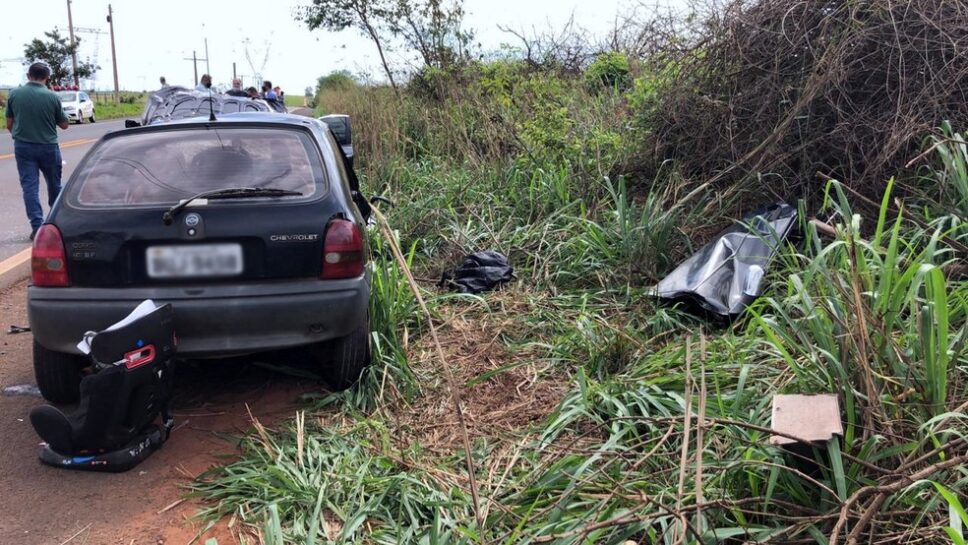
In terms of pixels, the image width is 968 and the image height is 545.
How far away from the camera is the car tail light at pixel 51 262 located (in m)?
Result: 3.13

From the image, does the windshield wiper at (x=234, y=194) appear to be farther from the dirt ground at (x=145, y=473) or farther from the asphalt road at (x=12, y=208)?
the asphalt road at (x=12, y=208)

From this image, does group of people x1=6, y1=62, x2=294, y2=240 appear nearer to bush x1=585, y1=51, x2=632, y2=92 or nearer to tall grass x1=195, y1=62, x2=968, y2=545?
tall grass x1=195, y1=62, x2=968, y2=545

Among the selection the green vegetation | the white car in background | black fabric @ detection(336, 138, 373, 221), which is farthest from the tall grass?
the white car in background

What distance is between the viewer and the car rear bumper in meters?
3.07

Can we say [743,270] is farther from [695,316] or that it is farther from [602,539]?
[602,539]

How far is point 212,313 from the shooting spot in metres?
3.09

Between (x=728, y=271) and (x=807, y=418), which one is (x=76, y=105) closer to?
(x=728, y=271)

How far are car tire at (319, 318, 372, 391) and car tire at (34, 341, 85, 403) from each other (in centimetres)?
111

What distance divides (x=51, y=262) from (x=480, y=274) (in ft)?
8.29

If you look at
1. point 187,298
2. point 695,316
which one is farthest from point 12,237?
point 695,316

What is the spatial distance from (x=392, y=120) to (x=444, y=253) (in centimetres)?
392

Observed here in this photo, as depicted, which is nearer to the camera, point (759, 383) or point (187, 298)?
point (759, 383)

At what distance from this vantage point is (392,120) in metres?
9.01

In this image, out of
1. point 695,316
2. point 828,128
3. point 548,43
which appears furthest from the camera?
point 548,43
